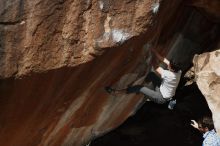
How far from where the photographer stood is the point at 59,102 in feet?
21.4

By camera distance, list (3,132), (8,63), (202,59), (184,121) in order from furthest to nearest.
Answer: (184,121) < (202,59) < (3,132) < (8,63)

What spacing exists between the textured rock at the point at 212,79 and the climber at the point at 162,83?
0.47m

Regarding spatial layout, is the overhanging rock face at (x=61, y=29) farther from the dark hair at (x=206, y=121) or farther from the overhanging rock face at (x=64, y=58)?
the dark hair at (x=206, y=121)

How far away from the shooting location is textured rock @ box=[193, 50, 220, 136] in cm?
763

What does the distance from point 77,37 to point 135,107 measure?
112 inches

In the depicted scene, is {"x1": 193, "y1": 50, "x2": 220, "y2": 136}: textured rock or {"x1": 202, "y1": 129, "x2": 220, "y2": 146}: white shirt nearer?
{"x1": 202, "y1": 129, "x2": 220, "y2": 146}: white shirt

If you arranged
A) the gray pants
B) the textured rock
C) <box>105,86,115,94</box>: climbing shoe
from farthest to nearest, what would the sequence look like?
the textured rock
the gray pants
<box>105,86,115,94</box>: climbing shoe

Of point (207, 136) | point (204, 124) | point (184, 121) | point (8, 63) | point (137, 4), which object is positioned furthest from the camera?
point (184, 121)

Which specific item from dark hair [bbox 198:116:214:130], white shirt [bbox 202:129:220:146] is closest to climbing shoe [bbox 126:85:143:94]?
white shirt [bbox 202:129:220:146]

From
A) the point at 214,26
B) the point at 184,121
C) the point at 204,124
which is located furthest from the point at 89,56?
the point at 184,121

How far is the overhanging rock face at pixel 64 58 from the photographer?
5.55 meters

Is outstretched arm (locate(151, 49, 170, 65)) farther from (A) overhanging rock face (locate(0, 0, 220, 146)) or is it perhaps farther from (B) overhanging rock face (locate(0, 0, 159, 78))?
(B) overhanging rock face (locate(0, 0, 159, 78))

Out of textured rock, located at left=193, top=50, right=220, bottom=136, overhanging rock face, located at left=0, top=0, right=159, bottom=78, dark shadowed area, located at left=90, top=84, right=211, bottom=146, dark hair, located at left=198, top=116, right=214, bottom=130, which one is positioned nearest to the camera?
overhanging rock face, located at left=0, top=0, right=159, bottom=78

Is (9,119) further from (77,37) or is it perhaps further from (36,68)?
(77,37)
